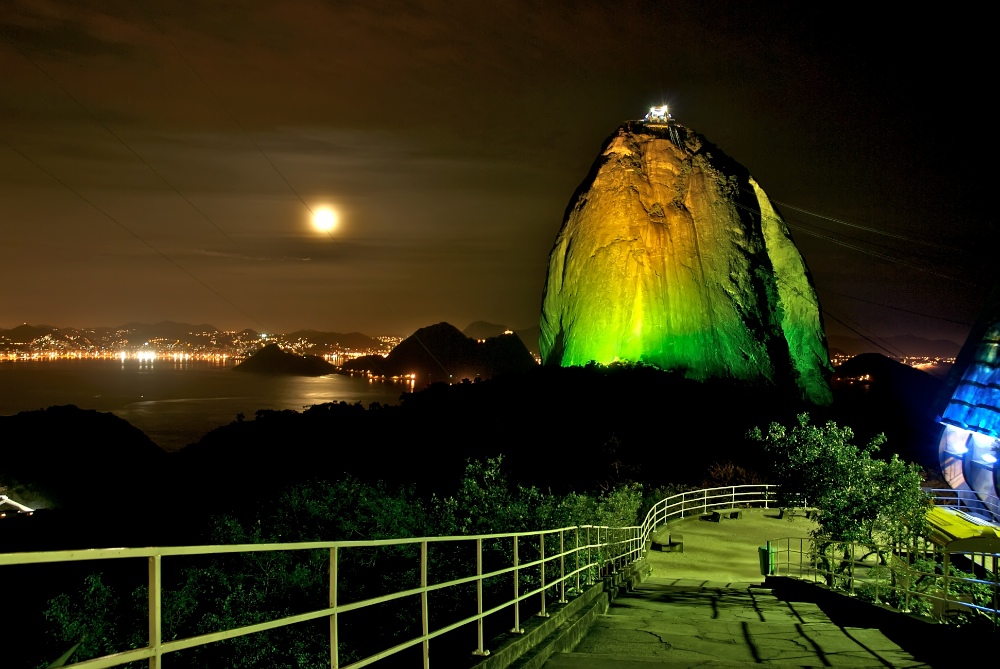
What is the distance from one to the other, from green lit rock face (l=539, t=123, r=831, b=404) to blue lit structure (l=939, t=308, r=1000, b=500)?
27034 mm

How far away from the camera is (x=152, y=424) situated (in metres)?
133

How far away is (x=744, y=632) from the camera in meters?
8.94

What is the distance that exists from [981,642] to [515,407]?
60868 mm

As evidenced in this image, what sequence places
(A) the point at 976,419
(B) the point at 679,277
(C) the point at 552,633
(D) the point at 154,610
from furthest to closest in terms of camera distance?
(B) the point at 679,277, (A) the point at 976,419, (C) the point at 552,633, (D) the point at 154,610

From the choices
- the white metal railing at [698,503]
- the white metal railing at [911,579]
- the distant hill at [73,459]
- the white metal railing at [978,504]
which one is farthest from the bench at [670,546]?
the distant hill at [73,459]

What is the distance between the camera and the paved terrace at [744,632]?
7.32 m

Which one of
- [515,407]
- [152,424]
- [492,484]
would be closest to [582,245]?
[515,407]

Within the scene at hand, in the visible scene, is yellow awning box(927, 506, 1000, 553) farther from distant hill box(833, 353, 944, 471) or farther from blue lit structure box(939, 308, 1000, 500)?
distant hill box(833, 353, 944, 471)

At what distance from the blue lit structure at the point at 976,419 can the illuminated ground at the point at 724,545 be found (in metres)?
12.0

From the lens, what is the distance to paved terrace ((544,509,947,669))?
7.32m

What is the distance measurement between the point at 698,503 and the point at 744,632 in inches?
942

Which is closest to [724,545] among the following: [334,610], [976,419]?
[976,419]

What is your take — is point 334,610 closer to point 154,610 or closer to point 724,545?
point 154,610

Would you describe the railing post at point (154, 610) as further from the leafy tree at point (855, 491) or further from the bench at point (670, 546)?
the bench at point (670, 546)
